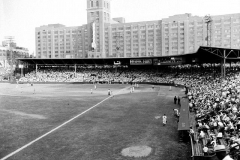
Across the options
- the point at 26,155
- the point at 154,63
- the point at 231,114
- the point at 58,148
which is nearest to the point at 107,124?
the point at 58,148

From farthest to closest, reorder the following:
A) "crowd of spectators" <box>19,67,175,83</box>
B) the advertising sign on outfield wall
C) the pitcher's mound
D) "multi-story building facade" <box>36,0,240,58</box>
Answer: "multi-story building facade" <box>36,0,240,58</box> < "crowd of spectators" <box>19,67,175,83</box> < the advertising sign on outfield wall < the pitcher's mound

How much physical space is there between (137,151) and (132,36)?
405 feet

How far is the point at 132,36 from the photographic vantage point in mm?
135125

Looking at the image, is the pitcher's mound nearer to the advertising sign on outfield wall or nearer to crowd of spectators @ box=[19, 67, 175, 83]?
crowd of spectators @ box=[19, 67, 175, 83]

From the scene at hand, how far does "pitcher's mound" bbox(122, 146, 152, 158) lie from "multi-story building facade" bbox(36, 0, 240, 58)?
343 feet

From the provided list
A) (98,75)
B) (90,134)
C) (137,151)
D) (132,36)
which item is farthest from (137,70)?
(137,151)

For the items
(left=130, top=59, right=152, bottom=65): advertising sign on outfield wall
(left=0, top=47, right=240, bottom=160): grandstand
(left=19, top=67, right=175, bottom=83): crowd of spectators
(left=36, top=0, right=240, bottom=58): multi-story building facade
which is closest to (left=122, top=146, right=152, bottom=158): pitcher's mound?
(left=0, top=47, right=240, bottom=160): grandstand

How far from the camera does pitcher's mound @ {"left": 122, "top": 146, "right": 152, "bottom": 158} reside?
14.9 metres

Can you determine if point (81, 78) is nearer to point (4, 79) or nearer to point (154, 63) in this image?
point (154, 63)

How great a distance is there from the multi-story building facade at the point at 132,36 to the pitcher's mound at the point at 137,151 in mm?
104511

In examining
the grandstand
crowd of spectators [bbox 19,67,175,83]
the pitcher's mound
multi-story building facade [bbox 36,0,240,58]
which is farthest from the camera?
multi-story building facade [bbox 36,0,240,58]

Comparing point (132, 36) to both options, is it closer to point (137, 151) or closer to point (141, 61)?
point (141, 61)

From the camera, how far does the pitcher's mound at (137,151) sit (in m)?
14.9

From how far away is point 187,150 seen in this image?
51.2 ft
